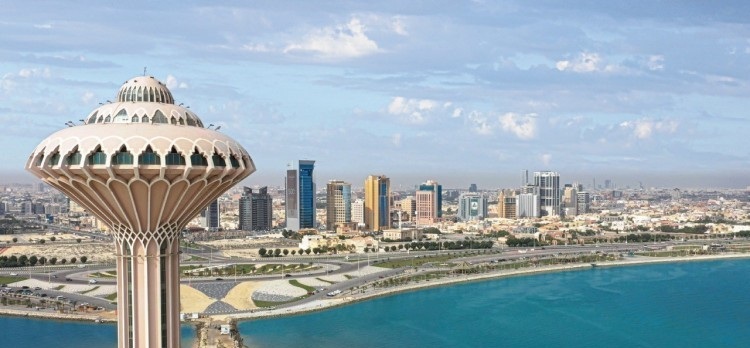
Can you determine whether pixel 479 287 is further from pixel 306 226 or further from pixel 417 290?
pixel 306 226

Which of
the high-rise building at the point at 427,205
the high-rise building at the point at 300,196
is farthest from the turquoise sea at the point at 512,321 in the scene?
the high-rise building at the point at 427,205

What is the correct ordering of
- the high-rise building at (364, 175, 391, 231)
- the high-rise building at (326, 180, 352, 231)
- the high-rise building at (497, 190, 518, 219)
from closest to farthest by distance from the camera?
the high-rise building at (364, 175, 391, 231), the high-rise building at (326, 180, 352, 231), the high-rise building at (497, 190, 518, 219)

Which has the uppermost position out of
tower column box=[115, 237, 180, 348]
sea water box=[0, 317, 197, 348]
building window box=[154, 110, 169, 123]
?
building window box=[154, 110, 169, 123]

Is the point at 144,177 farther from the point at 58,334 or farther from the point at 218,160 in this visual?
the point at 58,334

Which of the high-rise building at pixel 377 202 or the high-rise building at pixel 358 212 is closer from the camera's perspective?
the high-rise building at pixel 377 202

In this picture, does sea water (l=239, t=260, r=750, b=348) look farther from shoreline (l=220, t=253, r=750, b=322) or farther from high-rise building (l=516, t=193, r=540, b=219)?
high-rise building (l=516, t=193, r=540, b=219)

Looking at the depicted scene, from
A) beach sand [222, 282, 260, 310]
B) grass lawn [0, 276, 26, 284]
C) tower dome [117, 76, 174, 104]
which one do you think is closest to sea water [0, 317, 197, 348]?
beach sand [222, 282, 260, 310]

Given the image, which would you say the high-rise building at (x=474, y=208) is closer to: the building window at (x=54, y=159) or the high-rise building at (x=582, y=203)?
the high-rise building at (x=582, y=203)
